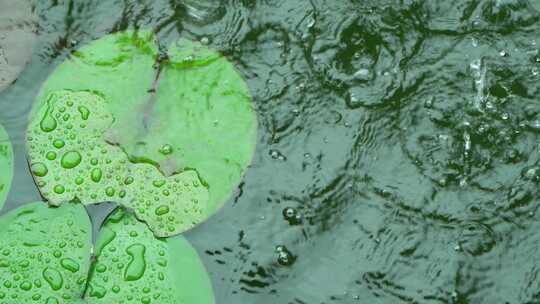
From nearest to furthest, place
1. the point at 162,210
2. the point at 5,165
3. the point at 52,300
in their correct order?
the point at 52,300, the point at 162,210, the point at 5,165

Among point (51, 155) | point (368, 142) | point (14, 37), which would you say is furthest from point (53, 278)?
point (368, 142)

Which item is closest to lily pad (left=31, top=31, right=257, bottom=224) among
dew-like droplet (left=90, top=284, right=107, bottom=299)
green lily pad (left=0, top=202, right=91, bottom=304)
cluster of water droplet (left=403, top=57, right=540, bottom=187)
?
green lily pad (left=0, top=202, right=91, bottom=304)

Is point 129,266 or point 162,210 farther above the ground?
point 162,210

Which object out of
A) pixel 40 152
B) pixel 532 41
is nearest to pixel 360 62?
pixel 532 41

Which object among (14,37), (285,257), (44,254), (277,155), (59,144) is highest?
(14,37)

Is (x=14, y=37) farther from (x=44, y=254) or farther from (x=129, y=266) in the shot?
(x=129, y=266)

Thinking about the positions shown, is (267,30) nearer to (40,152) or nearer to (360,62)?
Result: (360,62)
